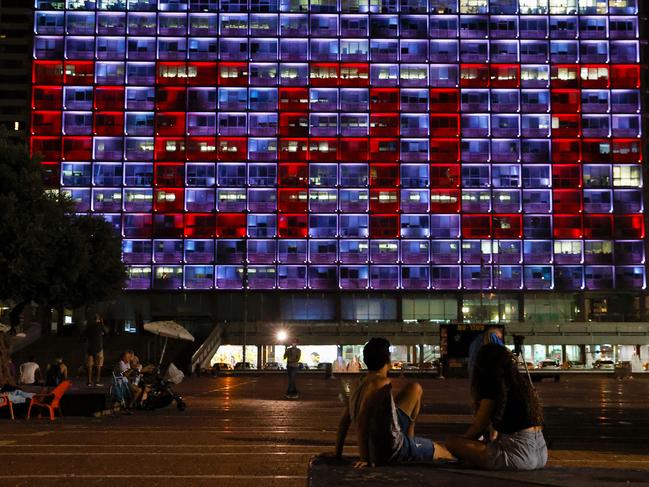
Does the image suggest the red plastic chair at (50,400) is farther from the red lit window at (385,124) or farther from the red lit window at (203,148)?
the red lit window at (385,124)

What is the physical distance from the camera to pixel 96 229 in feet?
151

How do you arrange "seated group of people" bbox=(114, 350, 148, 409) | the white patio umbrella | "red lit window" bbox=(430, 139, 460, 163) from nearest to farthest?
1. "seated group of people" bbox=(114, 350, 148, 409)
2. the white patio umbrella
3. "red lit window" bbox=(430, 139, 460, 163)

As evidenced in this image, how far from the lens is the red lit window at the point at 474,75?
95.8 metres

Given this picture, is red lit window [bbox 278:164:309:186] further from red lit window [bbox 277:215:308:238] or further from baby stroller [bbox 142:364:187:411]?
baby stroller [bbox 142:364:187:411]

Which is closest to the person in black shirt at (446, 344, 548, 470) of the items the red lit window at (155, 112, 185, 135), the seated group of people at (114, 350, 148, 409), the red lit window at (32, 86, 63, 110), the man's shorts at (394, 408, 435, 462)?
the man's shorts at (394, 408, 435, 462)

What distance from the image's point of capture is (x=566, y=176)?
9431 cm

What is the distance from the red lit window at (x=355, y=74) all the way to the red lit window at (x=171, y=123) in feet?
58.1

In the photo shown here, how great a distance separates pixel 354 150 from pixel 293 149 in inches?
255

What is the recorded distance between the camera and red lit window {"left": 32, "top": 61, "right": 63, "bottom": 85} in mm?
94500

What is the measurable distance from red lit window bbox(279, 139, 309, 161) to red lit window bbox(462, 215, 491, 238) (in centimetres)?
1820

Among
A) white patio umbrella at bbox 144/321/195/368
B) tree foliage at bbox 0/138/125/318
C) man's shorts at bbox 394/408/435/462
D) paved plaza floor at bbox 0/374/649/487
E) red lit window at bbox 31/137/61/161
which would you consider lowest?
paved plaza floor at bbox 0/374/649/487

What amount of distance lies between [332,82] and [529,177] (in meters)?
23.3

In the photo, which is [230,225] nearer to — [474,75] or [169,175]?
[169,175]

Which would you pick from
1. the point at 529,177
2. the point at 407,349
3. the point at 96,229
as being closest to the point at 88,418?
the point at 96,229
